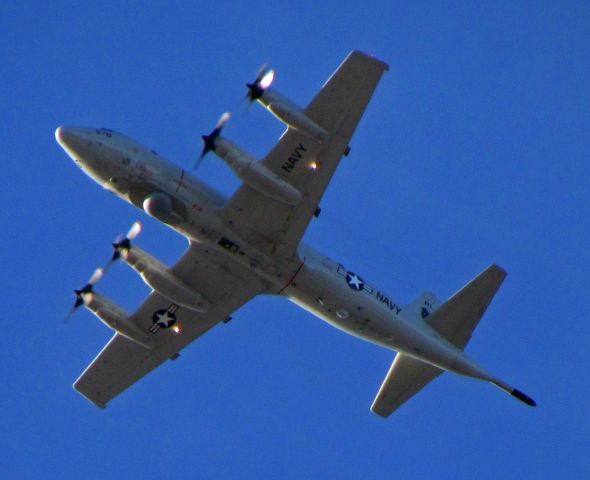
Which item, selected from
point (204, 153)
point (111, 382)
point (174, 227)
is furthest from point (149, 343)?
point (204, 153)

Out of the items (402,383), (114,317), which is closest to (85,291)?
(114,317)

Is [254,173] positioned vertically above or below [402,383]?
above

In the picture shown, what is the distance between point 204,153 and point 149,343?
436 inches

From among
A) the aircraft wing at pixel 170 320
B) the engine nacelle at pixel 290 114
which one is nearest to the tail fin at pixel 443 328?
the aircraft wing at pixel 170 320

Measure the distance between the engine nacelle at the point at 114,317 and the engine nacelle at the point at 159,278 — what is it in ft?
8.89

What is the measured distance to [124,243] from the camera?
146 feet

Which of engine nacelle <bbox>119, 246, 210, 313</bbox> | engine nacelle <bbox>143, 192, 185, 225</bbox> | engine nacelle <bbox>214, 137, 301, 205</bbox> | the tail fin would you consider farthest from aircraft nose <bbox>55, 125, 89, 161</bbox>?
the tail fin

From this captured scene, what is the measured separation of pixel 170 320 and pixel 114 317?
2.74 metres

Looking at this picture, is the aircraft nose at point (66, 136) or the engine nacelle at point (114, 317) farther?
the engine nacelle at point (114, 317)

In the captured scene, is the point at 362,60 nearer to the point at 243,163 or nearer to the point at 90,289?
the point at 243,163

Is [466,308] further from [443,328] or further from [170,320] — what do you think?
[170,320]

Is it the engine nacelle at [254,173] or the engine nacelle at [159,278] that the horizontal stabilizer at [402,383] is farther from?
the engine nacelle at [254,173]

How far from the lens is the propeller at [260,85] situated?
41.2 m

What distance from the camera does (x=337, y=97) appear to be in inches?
1654
